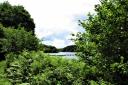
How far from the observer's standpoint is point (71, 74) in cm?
1622

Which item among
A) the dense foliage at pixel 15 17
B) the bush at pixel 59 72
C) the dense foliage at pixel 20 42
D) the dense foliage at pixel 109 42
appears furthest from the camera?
the dense foliage at pixel 15 17

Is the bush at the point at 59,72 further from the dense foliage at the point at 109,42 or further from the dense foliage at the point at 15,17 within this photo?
the dense foliage at the point at 15,17

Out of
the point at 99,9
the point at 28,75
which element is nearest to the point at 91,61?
the point at 99,9

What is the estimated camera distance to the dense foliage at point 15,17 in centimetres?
8144

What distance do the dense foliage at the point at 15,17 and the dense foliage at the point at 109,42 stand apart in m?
65.2

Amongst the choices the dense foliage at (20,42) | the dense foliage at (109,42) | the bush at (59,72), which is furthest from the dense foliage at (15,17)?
the dense foliage at (109,42)

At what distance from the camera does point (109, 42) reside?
15.2 metres

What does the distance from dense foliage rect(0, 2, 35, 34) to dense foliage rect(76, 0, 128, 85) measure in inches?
2569

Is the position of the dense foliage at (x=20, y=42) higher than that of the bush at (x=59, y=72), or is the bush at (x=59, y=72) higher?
the dense foliage at (x=20, y=42)

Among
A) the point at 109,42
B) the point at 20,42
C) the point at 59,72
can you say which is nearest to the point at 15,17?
the point at 20,42

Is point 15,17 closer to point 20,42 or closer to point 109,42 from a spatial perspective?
point 20,42

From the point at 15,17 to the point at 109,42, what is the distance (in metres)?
69.3

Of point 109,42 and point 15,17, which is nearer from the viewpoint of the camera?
point 109,42

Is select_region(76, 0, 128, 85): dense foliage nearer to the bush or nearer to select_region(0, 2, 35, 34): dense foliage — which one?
the bush
